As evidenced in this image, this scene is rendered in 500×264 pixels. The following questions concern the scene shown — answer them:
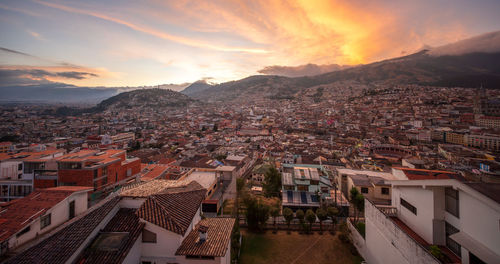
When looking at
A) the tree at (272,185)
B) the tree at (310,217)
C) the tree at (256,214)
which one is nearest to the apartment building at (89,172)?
the tree at (256,214)

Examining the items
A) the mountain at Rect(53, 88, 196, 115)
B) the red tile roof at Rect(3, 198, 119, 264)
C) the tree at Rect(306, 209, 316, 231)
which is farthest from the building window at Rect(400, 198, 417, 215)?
the mountain at Rect(53, 88, 196, 115)

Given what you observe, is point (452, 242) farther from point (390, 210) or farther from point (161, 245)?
point (161, 245)

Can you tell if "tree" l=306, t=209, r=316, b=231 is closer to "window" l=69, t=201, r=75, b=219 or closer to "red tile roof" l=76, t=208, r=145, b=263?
"red tile roof" l=76, t=208, r=145, b=263

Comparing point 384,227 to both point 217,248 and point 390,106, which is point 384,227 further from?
point 390,106

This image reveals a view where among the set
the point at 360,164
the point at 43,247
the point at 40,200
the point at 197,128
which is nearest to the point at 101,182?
the point at 40,200

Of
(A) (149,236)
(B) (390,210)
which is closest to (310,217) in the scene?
(B) (390,210)

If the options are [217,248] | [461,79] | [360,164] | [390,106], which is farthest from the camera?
[461,79]

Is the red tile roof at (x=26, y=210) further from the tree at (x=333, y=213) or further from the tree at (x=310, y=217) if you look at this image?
the tree at (x=333, y=213)
